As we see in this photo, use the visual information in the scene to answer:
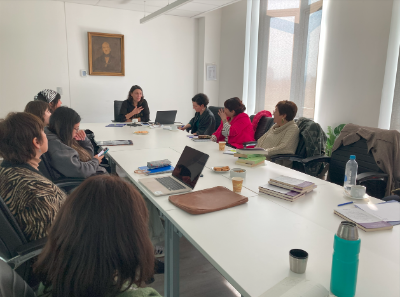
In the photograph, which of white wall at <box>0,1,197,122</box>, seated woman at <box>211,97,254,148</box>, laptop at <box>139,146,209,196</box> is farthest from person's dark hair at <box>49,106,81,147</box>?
white wall at <box>0,1,197,122</box>

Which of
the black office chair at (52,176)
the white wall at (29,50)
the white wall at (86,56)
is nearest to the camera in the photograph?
the black office chair at (52,176)

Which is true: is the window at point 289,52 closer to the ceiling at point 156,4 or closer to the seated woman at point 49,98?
the ceiling at point 156,4

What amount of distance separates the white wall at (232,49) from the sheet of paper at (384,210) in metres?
4.77

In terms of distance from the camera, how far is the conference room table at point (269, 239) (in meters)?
1.05

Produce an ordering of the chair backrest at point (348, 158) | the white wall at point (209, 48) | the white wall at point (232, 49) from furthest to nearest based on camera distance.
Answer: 1. the white wall at point (209, 48)
2. the white wall at point (232, 49)
3. the chair backrest at point (348, 158)

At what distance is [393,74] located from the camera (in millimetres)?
3562

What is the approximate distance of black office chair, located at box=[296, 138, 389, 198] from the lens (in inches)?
93.1

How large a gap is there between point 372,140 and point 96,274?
96.4 inches

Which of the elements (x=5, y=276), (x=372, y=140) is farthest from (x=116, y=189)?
(x=372, y=140)

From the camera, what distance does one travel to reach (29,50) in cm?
Result: 541

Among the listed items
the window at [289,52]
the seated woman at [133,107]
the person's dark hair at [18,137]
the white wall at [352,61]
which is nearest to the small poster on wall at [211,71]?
the window at [289,52]

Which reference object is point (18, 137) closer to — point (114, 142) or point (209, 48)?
point (114, 142)

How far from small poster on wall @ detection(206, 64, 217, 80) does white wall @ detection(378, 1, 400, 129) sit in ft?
12.6

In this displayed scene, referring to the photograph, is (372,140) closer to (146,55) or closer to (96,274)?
(96,274)
